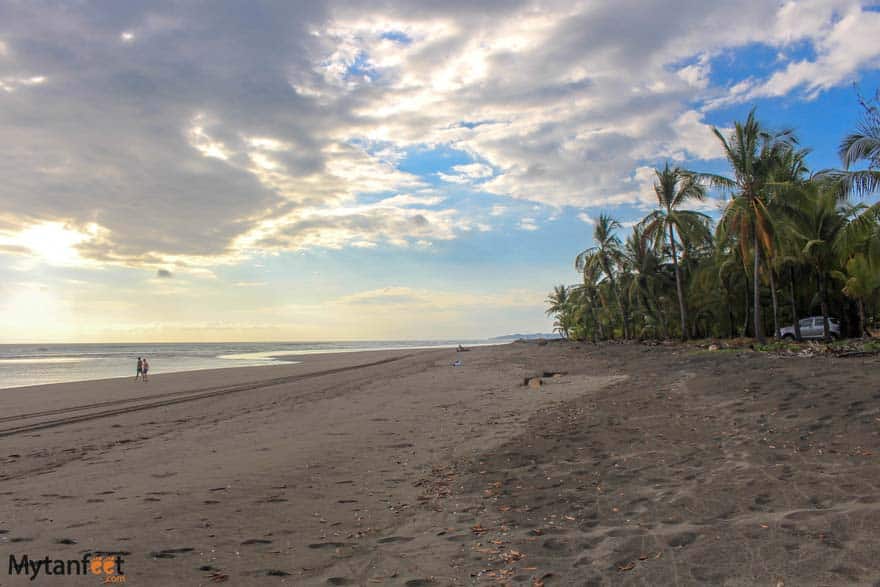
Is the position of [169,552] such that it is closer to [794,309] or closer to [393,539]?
[393,539]

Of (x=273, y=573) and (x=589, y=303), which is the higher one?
(x=589, y=303)

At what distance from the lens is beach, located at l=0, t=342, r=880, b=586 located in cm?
417

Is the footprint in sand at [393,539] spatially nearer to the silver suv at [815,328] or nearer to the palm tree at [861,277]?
the palm tree at [861,277]

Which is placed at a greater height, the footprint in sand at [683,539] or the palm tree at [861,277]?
the palm tree at [861,277]

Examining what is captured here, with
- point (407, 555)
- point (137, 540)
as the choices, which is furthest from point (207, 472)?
point (407, 555)

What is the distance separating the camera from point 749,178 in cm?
2470

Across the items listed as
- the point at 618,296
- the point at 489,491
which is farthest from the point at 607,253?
the point at 489,491

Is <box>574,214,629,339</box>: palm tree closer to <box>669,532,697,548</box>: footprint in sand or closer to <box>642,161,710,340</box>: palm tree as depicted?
<box>642,161,710,340</box>: palm tree

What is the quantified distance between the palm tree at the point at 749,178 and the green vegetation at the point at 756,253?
0.05 meters

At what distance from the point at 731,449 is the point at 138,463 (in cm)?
873

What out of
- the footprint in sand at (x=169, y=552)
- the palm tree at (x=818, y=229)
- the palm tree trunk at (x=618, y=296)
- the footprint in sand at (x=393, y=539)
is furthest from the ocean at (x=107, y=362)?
the palm tree at (x=818, y=229)

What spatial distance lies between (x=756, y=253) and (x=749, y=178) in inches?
140

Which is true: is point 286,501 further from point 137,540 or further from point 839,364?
point 839,364

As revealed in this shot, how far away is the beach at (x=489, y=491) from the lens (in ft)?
13.7
